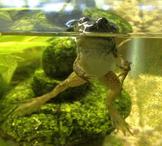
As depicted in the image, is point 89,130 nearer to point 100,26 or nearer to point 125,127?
point 125,127

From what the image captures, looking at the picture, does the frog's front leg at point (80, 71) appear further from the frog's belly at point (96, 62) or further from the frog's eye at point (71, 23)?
the frog's eye at point (71, 23)

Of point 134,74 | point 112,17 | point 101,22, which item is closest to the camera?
point 101,22

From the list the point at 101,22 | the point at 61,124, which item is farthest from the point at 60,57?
the point at 101,22

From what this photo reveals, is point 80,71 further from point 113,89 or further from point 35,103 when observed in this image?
point 35,103

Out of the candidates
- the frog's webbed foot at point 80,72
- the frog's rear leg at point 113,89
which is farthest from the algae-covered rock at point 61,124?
the frog's webbed foot at point 80,72

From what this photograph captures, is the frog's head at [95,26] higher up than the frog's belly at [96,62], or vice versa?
the frog's head at [95,26]

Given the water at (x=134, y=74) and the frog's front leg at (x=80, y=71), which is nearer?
the frog's front leg at (x=80, y=71)
